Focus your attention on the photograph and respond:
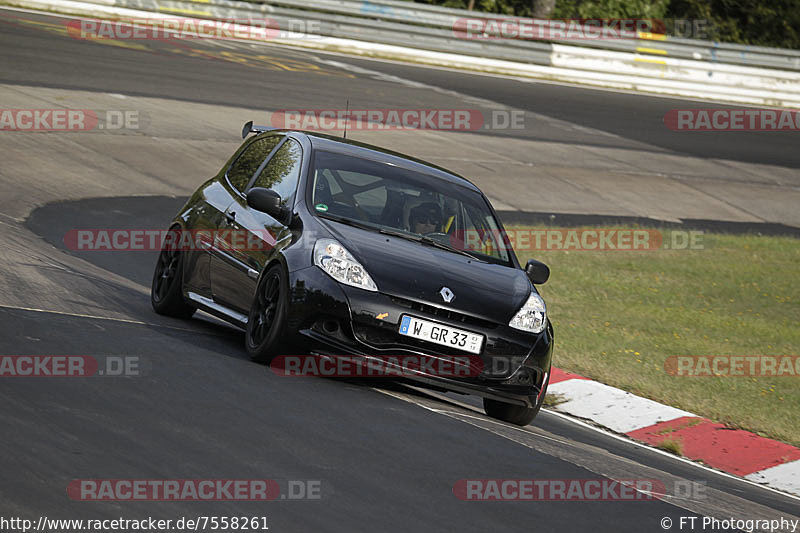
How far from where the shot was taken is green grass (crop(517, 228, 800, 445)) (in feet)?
30.8

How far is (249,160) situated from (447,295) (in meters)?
2.70

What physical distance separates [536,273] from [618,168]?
584 inches

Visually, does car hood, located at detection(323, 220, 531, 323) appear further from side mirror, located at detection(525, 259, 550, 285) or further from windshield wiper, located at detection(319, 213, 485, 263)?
side mirror, located at detection(525, 259, 550, 285)

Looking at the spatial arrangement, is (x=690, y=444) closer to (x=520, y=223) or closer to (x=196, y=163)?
(x=520, y=223)

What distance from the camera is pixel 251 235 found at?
796 centimetres

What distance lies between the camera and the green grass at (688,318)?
939cm

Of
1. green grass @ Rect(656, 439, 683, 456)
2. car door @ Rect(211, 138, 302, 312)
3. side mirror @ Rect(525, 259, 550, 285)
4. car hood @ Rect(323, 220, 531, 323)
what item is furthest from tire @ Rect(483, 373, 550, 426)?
car door @ Rect(211, 138, 302, 312)

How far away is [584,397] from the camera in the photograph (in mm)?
9055

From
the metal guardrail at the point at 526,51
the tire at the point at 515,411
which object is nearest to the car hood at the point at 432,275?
the tire at the point at 515,411

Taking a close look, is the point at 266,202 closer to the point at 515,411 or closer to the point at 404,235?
the point at 404,235

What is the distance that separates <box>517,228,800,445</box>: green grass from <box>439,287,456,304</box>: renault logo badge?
281 cm

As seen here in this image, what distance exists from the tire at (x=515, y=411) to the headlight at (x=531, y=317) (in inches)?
13.4

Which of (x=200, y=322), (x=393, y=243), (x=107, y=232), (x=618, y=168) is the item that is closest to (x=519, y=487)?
(x=393, y=243)

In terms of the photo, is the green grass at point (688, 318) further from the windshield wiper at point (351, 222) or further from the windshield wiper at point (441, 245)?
the windshield wiper at point (351, 222)
